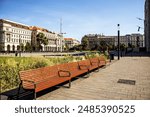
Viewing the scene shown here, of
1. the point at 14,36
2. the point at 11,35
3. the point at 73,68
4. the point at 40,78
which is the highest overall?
the point at 11,35

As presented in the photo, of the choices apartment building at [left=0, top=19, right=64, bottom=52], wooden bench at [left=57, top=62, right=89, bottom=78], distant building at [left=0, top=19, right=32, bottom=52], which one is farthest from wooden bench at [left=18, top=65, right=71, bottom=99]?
distant building at [left=0, top=19, right=32, bottom=52]

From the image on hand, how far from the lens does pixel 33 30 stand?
126m

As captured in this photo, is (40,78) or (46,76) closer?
(40,78)

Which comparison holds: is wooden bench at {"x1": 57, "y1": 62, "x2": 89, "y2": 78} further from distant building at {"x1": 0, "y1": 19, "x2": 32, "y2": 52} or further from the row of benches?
distant building at {"x1": 0, "y1": 19, "x2": 32, "y2": 52}

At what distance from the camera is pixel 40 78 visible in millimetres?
6754

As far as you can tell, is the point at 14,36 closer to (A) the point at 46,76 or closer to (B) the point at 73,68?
(B) the point at 73,68

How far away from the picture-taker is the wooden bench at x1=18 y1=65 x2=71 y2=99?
5.68 m

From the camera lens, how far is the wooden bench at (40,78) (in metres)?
5.68

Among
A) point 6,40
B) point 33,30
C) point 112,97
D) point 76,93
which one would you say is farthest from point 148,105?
point 33,30

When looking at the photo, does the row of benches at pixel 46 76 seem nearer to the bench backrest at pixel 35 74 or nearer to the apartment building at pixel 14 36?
the bench backrest at pixel 35 74

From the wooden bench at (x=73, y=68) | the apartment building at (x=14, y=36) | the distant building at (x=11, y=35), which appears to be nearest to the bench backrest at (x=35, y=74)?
the wooden bench at (x=73, y=68)

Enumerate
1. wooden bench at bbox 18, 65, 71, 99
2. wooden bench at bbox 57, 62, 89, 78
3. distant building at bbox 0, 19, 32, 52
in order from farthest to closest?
distant building at bbox 0, 19, 32, 52
wooden bench at bbox 57, 62, 89, 78
wooden bench at bbox 18, 65, 71, 99

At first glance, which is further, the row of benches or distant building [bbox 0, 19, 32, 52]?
distant building [bbox 0, 19, 32, 52]

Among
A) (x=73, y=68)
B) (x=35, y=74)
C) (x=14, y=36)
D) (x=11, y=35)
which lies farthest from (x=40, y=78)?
(x=14, y=36)
